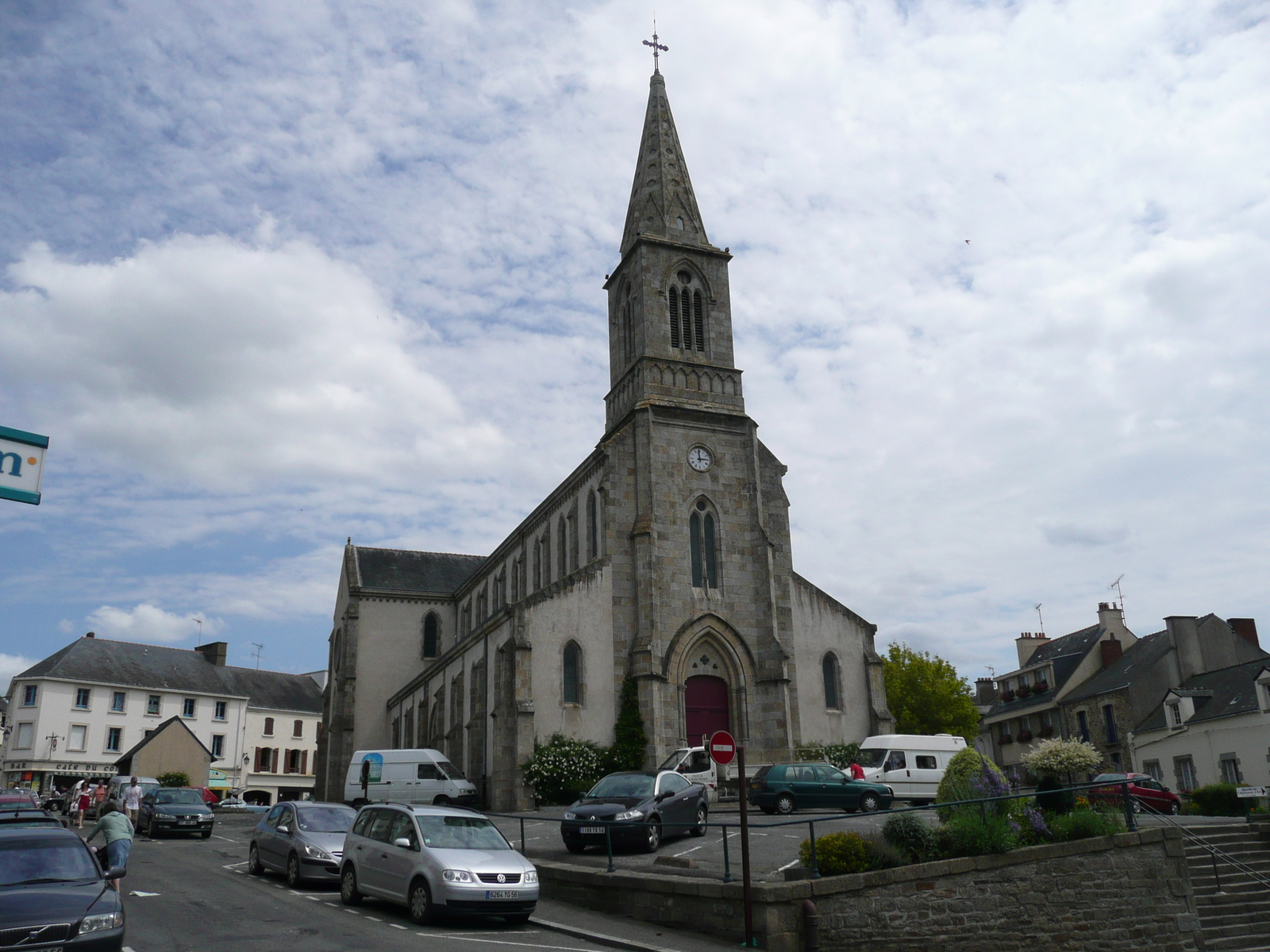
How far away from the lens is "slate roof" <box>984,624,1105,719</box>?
160 feet

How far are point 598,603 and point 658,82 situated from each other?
22592 mm

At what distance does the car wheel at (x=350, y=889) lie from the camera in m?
15.5

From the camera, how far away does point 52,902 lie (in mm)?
10078

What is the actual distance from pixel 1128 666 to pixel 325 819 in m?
38.8

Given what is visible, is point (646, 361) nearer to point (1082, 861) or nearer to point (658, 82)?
point (658, 82)

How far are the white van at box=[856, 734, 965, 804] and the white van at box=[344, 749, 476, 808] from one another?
39.2ft

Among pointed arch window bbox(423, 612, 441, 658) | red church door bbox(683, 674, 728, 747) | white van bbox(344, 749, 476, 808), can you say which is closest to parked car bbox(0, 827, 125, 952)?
white van bbox(344, 749, 476, 808)

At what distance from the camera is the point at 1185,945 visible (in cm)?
1662

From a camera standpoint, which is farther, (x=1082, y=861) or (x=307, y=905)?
(x=1082, y=861)

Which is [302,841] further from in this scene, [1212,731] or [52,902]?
[1212,731]

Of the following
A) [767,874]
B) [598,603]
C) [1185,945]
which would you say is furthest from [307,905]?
[598,603]

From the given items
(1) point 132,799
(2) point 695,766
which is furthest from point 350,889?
(1) point 132,799

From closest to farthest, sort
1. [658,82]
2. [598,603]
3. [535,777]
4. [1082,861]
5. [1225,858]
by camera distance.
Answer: [1082,861], [1225,858], [535,777], [598,603], [658,82]

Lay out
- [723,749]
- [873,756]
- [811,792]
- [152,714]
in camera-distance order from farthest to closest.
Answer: [152,714], [873,756], [811,792], [723,749]
